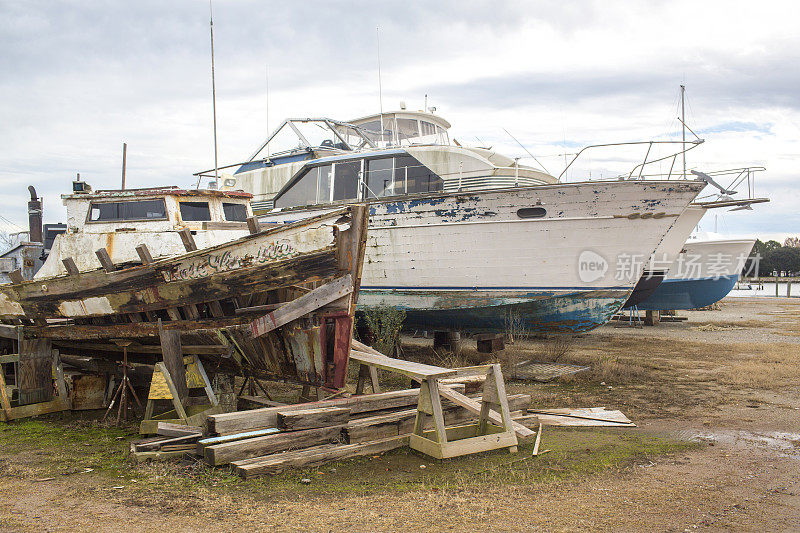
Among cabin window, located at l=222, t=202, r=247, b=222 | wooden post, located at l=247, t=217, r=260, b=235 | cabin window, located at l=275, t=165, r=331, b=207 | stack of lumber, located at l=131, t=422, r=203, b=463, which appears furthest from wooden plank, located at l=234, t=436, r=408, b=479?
cabin window, located at l=275, t=165, r=331, b=207

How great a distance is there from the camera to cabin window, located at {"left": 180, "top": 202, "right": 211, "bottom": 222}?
8.90 metres

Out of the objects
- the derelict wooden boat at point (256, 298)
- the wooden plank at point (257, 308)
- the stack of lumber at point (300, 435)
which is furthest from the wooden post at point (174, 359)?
the stack of lumber at point (300, 435)

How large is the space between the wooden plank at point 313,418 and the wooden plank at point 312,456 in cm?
21

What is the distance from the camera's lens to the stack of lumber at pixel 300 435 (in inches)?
191

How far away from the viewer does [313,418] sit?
527 centimetres

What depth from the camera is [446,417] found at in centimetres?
613

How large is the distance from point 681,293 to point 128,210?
16.4 m

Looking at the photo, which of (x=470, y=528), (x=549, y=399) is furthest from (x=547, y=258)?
(x=470, y=528)

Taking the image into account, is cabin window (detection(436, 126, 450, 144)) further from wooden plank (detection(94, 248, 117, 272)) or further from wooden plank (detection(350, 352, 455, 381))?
wooden plank (detection(94, 248, 117, 272))

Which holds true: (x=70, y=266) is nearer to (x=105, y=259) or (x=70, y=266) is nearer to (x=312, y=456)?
(x=105, y=259)

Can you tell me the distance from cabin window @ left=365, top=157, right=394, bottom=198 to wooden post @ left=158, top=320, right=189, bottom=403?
18.6ft

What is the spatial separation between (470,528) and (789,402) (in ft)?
19.0

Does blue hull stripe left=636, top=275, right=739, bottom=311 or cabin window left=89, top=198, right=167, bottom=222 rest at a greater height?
cabin window left=89, top=198, right=167, bottom=222

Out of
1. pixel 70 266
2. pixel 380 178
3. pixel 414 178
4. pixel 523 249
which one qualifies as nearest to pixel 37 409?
pixel 70 266
